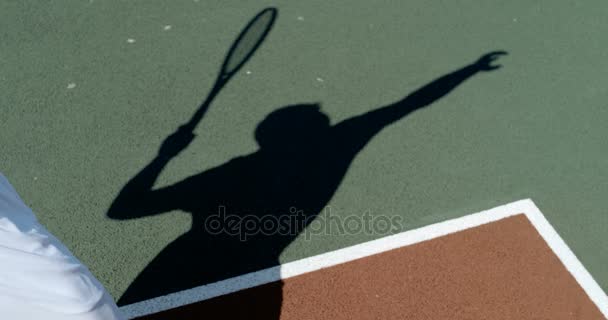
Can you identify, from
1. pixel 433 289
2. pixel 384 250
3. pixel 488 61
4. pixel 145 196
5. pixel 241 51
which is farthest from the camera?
pixel 488 61

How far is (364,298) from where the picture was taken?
435 cm

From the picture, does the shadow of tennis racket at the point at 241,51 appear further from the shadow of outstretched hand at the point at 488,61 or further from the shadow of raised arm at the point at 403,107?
the shadow of outstretched hand at the point at 488,61

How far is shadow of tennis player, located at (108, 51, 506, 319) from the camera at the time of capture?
4.44 metres

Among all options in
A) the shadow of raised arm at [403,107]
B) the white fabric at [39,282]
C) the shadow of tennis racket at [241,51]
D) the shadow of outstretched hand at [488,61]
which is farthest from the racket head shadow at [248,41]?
the white fabric at [39,282]

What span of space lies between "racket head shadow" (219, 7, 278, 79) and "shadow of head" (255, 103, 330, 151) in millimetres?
814

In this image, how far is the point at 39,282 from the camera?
230 cm

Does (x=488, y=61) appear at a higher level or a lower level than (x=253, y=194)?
higher

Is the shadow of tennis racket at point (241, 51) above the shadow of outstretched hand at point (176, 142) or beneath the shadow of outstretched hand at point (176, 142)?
above

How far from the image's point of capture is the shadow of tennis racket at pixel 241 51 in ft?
18.5

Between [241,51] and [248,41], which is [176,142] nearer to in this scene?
[241,51]

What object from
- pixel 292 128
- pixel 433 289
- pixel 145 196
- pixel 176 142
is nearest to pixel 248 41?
pixel 292 128

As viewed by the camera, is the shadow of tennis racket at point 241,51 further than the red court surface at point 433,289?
Yes

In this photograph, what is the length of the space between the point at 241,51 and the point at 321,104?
46.3 inches

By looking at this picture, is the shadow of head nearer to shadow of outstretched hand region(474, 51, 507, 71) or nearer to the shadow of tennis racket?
the shadow of tennis racket
